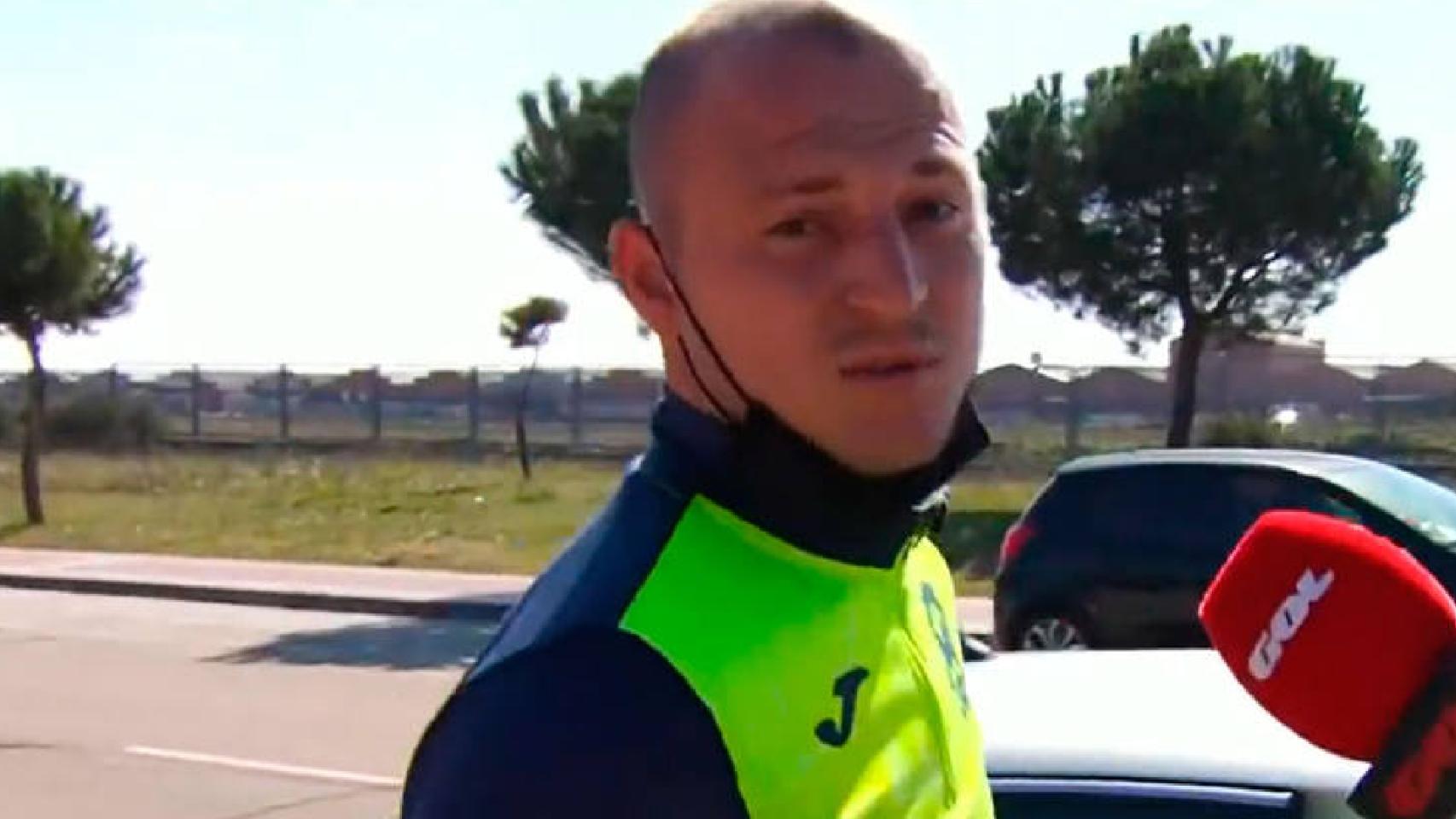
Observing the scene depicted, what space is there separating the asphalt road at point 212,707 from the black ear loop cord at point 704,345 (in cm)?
909

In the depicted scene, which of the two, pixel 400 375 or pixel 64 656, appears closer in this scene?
pixel 64 656

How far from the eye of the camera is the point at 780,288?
6.08 feet

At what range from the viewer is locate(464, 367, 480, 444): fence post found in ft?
130

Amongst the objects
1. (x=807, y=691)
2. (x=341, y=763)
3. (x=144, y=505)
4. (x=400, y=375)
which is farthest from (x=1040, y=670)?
(x=400, y=375)

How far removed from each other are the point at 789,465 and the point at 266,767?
422 inches

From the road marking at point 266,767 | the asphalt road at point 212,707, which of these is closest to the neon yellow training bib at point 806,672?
the asphalt road at point 212,707

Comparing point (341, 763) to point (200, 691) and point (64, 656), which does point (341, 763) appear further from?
point (64, 656)

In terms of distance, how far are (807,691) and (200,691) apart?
46.3 ft

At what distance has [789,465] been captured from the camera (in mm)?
1905

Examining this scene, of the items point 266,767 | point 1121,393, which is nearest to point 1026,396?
point 1121,393

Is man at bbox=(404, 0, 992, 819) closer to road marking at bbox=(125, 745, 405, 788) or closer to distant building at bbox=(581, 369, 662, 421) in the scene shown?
road marking at bbox=(125, 745, 405, 788)

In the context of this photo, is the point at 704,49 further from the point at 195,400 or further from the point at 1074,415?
the point at 195,400

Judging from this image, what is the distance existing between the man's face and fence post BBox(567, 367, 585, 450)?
36.6m

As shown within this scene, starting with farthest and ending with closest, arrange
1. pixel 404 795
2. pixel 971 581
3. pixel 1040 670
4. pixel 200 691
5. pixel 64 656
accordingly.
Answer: pixel 971 581
pixel 64 656
pixel 200 691
pixel 1040 670
pixel 404 795
